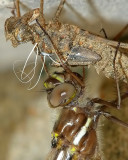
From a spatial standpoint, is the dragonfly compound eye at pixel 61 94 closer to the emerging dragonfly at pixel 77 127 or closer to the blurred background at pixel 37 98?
the emerging dragonfly at pixel 77 127

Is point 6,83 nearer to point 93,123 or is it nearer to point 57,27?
point 93,123

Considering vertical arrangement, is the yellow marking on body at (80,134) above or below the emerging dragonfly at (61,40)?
below

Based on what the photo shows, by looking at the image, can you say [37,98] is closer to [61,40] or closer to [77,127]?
[77,127]

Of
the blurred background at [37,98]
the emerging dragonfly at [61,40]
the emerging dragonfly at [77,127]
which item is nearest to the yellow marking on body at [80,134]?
the emerging dragonfly at [77,127]

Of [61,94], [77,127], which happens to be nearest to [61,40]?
[61,94]

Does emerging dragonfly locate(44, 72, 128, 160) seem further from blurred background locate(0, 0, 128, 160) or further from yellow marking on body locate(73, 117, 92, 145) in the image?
blurred background locate(0, 0, 128, 160)

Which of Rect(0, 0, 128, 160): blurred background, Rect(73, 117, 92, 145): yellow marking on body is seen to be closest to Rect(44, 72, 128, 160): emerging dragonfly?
Rect(73, 117, 92, 145): yellow marking on body

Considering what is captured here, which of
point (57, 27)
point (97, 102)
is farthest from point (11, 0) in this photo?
point (97, 102)
